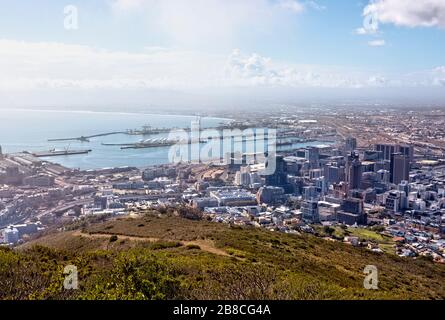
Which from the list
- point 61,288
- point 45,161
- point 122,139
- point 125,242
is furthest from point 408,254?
point 122,139

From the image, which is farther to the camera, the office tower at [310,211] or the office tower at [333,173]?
the office tower at [333,173]

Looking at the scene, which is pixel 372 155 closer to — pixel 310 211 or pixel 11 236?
pixel 310 211

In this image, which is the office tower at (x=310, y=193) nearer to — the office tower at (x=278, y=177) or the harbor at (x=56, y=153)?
the office tower at (x=278, y=177)

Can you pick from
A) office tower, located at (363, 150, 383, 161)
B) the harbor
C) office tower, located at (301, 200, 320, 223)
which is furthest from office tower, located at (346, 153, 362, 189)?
the harbor

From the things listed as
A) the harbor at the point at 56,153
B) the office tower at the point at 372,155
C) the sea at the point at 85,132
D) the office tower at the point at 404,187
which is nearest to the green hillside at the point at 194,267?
the sea at the point at 85,132

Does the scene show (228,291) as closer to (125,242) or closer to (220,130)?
(125,242)

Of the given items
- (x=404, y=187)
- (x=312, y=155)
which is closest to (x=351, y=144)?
(x=312, y=155)

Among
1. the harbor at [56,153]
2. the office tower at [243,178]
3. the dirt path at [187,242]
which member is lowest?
the office tower at [243,178]
